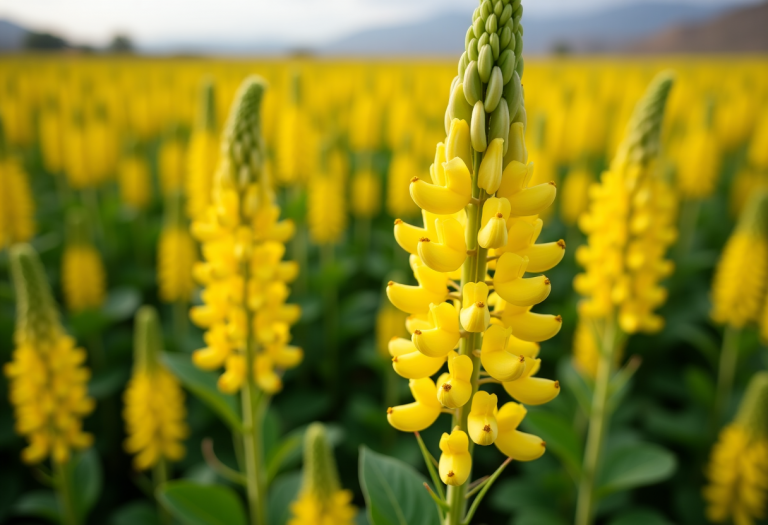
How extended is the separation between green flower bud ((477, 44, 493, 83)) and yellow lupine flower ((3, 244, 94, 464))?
2.49 metres

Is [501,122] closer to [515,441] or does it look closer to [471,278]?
[471,278]

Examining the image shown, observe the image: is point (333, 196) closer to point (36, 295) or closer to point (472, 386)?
point (36, 295)

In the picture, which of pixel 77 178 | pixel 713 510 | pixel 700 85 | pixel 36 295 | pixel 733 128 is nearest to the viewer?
pixel 36 295

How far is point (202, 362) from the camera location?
199 centimetres

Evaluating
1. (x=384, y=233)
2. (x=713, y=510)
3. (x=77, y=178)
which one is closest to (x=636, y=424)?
(x=713, y=510)

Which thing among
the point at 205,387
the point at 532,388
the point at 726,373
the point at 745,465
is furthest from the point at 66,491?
the point at 726,373

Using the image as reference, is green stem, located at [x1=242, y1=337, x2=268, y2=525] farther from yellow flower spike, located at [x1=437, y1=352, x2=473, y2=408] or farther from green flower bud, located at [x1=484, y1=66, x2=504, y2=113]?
green flower bud, located at [x1=484, y1=66, x2=504, y2=113]

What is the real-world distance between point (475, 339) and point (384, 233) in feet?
18.2

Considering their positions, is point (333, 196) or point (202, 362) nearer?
point (202, 362)

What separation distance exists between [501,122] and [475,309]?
15.8 inches

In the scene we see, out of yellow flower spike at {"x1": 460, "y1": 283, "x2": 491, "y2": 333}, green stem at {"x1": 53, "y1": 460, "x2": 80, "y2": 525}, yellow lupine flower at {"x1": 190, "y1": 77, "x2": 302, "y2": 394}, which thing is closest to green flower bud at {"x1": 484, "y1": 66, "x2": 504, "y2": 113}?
yellow flower spike at {"x1": 460, "y1": 283, "x2": 491, "y2": 333}

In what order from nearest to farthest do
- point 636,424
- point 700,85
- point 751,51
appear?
point 636,424 → point 700,85 → point 751,51

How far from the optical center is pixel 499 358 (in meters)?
1.05

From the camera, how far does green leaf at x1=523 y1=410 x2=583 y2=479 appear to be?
8.18ft
